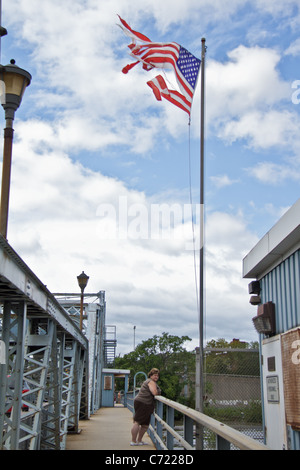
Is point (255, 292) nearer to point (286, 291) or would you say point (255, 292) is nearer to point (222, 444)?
point (286, 291)

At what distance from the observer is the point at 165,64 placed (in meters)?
9.73

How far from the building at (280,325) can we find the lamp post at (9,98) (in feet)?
11.2

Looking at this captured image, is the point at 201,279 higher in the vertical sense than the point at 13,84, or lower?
lower

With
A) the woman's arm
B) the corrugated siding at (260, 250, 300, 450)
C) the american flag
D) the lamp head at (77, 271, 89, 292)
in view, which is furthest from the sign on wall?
the lamp head at (77, 271, 89, 292)

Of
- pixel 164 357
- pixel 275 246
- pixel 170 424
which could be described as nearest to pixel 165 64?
pixel 275 246

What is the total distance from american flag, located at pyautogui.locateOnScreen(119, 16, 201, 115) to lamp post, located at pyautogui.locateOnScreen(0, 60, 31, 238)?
3157 mm

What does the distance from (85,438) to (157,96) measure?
8877 mm

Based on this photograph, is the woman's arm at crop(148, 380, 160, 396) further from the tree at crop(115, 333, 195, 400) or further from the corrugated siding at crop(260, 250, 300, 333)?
the tree at crop(115, 333, 195, 400)

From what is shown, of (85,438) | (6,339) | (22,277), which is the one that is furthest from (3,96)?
(85,438)

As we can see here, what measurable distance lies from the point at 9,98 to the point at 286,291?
429 centimetres

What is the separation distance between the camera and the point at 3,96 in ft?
23.1

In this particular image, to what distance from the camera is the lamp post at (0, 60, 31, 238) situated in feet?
22.5
